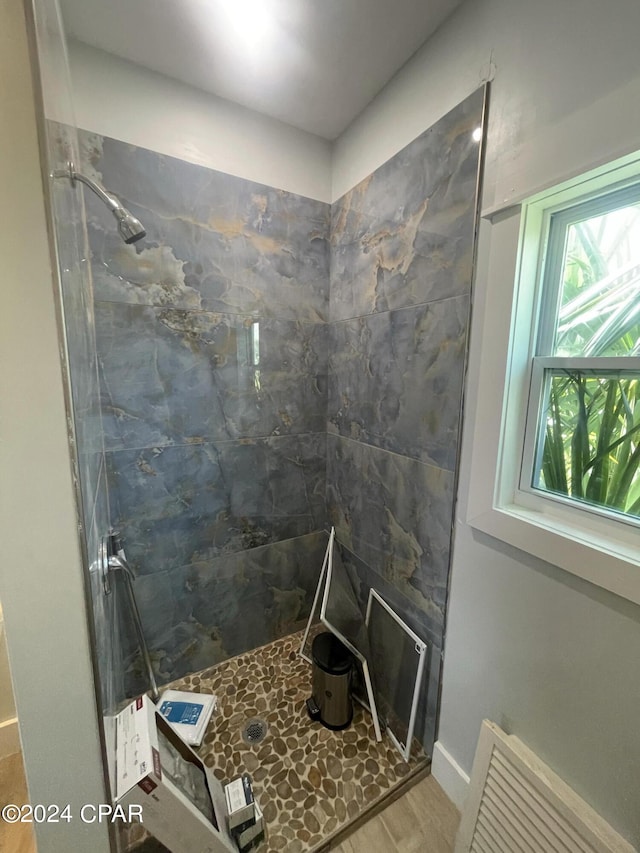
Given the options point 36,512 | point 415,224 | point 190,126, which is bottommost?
point 36,512

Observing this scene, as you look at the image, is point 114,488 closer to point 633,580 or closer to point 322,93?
point 633,580

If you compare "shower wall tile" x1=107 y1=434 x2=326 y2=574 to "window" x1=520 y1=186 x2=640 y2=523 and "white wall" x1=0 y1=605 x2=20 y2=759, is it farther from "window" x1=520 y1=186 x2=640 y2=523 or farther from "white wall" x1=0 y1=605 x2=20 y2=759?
"window" x1=520 y1=186 x2=640 y2=523

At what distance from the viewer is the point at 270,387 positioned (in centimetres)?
164

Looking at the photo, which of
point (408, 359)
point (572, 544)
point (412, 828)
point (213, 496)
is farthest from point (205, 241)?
point (412, 828)

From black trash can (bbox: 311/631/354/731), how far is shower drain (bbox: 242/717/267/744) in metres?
0.24

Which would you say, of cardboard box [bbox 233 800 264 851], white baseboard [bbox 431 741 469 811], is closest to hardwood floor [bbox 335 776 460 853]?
white baseboard [bbox 431 741 469 811]

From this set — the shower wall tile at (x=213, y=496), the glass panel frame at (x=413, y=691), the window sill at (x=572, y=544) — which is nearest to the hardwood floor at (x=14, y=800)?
the shower wall tile at (x=213, y=496)

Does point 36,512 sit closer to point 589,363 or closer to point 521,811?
point 589,363

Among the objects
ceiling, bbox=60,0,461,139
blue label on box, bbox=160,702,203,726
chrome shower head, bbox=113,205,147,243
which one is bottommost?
blue label on box, bbox=160,702,203,726

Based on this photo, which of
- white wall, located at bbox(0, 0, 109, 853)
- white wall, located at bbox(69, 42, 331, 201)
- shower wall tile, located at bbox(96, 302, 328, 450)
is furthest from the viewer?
shower wall tile, located at bbox(96, 302, 328, 450)

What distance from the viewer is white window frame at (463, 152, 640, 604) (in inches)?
30.4

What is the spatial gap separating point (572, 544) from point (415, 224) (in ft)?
3.74

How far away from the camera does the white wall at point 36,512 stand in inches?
17.7

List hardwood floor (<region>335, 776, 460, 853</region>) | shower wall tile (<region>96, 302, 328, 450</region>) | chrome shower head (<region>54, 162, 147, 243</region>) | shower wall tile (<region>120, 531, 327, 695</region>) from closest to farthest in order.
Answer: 1. chrome shower head (<region>54, 162, 147, 243</region>)
2. hardwood floor (<region>335, 776, 460, 853</region>)
3. shower wall tile (<region>96, 302, 328, 450</region>)
4. shower wall tile (<region>120, 531, 327, 695</region>)
